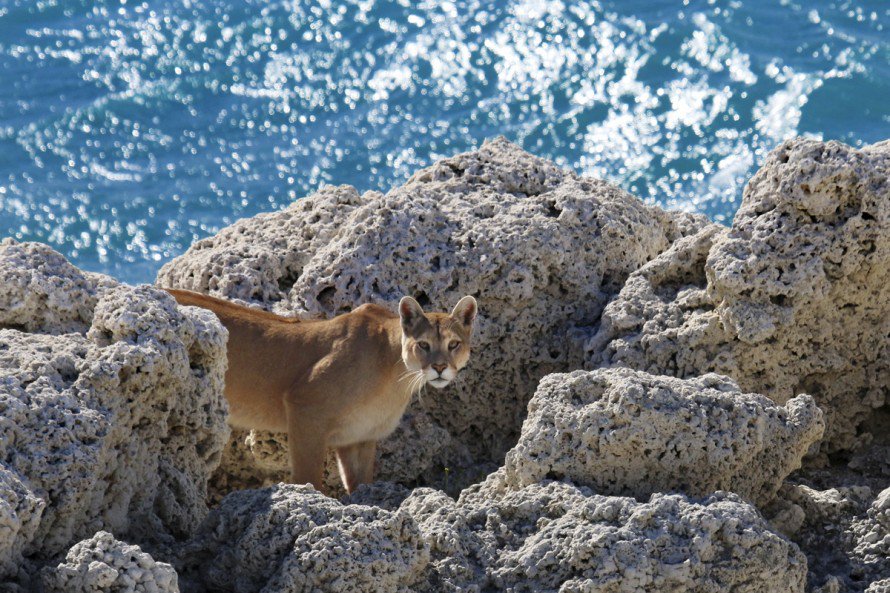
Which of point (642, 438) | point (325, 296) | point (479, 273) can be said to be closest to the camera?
point (642, 438)

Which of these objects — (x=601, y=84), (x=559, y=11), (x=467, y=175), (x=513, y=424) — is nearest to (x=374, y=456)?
(x=513, y=424)

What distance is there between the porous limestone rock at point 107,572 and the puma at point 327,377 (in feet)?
9.78

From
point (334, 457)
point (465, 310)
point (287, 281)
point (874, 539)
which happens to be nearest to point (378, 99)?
point (287, 281)

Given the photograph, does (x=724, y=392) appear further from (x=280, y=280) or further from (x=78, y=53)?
(x=78, y=53)

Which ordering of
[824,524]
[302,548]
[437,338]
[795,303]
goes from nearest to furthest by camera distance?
1. [302,548]
2. [824,524]
3. [795,303]
4. [437,338]

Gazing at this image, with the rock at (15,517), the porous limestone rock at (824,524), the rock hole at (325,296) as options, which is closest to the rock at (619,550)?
the porous limestone rock at (824,524)

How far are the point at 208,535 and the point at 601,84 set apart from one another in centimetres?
1535

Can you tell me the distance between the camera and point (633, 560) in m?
5.45

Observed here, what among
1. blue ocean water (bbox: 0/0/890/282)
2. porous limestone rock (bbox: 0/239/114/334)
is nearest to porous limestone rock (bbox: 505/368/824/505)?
porous limestone rock (bbox: 0/239/114/334)

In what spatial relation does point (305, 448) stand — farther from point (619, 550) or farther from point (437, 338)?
point (619, 550)

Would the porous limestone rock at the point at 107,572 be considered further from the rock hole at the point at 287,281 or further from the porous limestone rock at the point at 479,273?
the rock hole at the point at 287,281

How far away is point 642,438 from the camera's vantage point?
611 centimetres

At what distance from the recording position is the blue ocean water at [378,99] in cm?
1888

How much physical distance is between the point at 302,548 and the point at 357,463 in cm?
273
